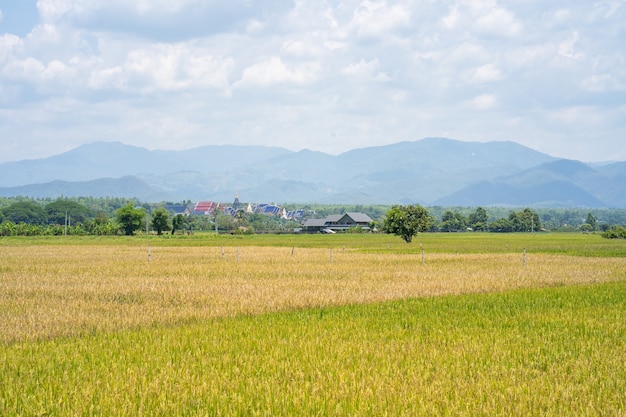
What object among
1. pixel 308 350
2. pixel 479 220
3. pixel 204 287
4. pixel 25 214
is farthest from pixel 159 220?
pixel 308 350

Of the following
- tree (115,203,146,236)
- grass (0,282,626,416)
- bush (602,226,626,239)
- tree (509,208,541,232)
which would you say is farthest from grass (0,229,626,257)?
tree (509,208,541,232)

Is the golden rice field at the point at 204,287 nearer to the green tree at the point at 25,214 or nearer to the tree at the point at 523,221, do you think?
the tree at the point at 523,221

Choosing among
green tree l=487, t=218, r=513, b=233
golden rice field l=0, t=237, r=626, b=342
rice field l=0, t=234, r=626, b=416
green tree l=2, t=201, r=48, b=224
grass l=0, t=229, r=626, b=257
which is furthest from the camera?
green tree l=2, t=201, r=48, b=224

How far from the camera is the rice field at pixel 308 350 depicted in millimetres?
9148

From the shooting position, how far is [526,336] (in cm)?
1454

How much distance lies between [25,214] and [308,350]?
190 metres

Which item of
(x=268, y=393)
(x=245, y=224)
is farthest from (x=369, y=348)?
(x=245, y=224)

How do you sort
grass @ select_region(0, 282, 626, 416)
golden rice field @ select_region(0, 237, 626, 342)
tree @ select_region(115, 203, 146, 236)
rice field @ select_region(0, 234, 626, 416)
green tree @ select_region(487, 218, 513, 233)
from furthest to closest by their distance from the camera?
green tree @ select_region(487, 218, 513, 233) < tree @ select_region(115, 203, 146, 236) < golden rice field @ select_region(0, 237, 626, 342) < rice field @ select_region(0, 234, 626, 416) < grass @ select_region(0, 282, 626, 416)

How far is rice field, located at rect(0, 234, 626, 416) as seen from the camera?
9.15 meters

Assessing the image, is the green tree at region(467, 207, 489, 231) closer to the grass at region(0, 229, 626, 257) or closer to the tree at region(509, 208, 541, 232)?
the tree at region(509, 208, 541, 232)

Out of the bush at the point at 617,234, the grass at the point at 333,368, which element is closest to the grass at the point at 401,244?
the bush at the point at 617,234

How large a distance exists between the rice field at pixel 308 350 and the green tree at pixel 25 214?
172420 mm

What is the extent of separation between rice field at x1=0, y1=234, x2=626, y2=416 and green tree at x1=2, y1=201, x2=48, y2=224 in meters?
172

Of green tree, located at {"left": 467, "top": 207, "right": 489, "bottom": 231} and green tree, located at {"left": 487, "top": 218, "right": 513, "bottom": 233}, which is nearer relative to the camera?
green tree, located at {"left": 487, "top": 218, "right": 513, "bottom": 233}
